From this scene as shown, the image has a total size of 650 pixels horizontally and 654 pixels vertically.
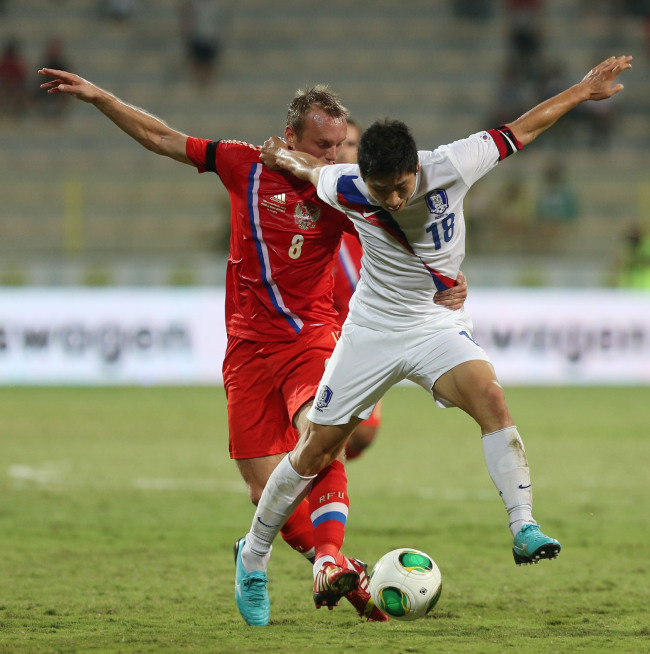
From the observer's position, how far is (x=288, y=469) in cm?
472

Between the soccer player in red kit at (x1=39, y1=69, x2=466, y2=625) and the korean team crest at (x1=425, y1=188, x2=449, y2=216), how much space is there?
2.40 feet

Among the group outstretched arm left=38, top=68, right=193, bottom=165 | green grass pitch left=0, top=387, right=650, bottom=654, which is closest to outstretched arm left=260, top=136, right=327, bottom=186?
outstretched arm left=38, top=68, right=193, bottom=165

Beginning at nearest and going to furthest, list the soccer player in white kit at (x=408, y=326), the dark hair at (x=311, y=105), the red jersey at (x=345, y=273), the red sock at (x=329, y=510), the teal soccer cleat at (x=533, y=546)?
the teal soccer cleat at (x=533, y=546)
the soccer player in white kit at (x=408, y=326)
the red sock at (x=329, y=510)
the dark hair at (x=311, y=105)
the red jersey at (x=345, y=273)

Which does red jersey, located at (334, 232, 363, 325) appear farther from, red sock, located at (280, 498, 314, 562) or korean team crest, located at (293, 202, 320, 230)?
red sock, located at (280, 498, 314, 562)

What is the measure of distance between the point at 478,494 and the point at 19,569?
3.67m

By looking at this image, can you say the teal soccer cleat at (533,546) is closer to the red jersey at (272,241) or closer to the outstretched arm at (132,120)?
the red jersey at (272,241)

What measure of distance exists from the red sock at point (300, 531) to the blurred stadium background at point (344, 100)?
10.7m

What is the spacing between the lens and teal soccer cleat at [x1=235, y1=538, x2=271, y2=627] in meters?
4.73

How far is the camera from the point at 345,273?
669 cm

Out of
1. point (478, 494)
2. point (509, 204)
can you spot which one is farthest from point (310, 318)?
point (509, 204)

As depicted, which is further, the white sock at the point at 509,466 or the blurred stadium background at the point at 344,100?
the blurred stadium background at the point at 344,100

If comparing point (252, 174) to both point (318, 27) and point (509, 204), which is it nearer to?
point (509, 204)

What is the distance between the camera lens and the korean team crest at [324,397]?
4.61m

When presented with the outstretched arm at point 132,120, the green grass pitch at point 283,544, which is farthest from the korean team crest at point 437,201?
the green grass pitch at point 283,544
